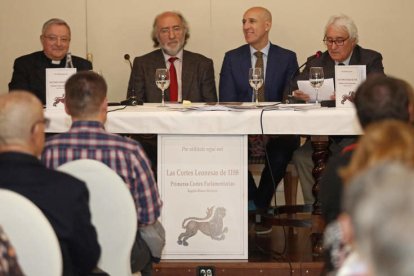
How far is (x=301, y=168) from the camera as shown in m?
4.99

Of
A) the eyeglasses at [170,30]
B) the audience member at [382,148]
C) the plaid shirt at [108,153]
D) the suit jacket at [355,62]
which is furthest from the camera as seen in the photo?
the eyeglasses at [170,30]

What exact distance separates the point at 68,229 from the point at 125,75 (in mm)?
4335

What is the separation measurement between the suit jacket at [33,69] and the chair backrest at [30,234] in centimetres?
361

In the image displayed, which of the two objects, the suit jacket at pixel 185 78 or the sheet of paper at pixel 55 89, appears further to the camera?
the suit jacket at pixel 185 78

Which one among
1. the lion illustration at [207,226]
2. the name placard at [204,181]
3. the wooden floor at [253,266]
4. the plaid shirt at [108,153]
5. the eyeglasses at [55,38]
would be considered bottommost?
the wooden floor at [253,266]

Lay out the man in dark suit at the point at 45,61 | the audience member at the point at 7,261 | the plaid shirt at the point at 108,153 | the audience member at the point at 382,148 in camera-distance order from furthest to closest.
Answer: the man in dark suit at the point at 45,61, the plaid shirt at the point at 108,153, the audience member at the point at 7,261, the audience member at the point at 382,148

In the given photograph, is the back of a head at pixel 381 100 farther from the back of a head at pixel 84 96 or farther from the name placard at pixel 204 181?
the name placard at pixel 204 181

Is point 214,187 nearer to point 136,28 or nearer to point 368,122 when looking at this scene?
point 368,122

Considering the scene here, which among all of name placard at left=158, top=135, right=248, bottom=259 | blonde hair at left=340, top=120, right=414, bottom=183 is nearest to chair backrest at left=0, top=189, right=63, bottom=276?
blonde hair at left=340, top=120, right=414, bottom=183

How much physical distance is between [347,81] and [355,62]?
1035mm

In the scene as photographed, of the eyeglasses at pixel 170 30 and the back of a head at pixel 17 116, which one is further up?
the eyeglasses at pixel 170 30

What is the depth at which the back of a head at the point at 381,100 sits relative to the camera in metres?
2.36

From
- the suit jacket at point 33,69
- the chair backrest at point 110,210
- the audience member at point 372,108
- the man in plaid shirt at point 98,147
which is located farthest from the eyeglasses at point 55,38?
the audience member at point 372,108

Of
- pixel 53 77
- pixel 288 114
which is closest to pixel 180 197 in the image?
pixel 288 114
